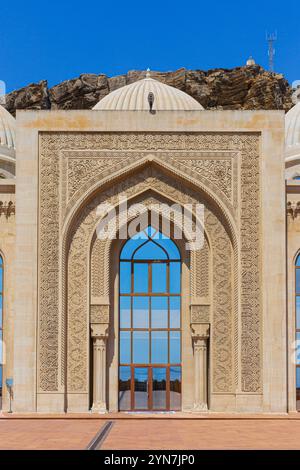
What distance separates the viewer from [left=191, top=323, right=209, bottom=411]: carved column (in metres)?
15.3

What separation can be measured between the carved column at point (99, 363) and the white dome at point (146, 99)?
4950 mm

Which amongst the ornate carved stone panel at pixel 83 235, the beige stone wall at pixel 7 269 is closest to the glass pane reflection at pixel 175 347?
the ornate carved stone panel at pixel 83 235

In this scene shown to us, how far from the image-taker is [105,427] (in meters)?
12.8

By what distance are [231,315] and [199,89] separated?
24100 mm

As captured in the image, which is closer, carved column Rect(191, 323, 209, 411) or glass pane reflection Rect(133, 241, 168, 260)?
carved column Rect(191, 323, 209, 411)

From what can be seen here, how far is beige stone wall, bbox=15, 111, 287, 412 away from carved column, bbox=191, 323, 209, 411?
144mm

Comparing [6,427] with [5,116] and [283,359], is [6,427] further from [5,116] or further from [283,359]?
[5,116]

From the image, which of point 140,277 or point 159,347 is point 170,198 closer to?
point 140,277

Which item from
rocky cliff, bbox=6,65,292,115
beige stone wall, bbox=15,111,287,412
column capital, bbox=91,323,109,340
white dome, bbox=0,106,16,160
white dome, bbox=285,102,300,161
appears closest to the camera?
beige stone wall, bbox=15,111,287,412

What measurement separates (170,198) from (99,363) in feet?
10.0

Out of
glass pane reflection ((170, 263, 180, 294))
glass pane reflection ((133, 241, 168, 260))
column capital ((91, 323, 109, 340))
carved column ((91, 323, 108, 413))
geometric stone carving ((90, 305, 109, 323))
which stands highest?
glass pane reflection ((133, 241, 168, 260))

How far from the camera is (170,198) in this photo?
15500 mm

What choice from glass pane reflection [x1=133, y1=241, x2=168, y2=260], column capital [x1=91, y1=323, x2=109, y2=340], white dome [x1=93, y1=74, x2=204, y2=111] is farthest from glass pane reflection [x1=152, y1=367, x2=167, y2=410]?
white dome [x1=93, y1=74, x2=204, y2=111]

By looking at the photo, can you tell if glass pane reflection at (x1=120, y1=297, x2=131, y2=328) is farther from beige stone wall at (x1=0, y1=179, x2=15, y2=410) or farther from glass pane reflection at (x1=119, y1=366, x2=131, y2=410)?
beige stone wall at (x1=0, y1=179, x2=15, y2=410)
